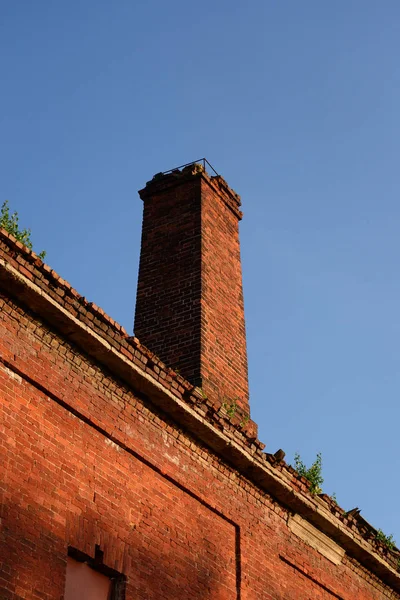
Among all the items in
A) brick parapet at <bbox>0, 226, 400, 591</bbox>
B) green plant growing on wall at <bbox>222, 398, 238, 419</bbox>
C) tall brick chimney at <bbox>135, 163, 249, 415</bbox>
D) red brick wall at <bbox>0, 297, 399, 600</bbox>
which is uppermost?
tall brick chimney at <bbox>135, 163, 249, 415</bbox>

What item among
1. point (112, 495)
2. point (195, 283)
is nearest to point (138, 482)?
point (112, 495)

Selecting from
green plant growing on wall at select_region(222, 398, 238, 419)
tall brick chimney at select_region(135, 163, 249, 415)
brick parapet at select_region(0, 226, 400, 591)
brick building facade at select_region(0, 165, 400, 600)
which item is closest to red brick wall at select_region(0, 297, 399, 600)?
brick building facade at select_region(0, 165, 400, 600)

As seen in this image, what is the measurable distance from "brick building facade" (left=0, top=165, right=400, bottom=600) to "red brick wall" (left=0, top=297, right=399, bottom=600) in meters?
0.02

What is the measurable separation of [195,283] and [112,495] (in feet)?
17.3

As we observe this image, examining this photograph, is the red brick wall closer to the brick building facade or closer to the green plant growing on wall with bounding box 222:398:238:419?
the brick building facade

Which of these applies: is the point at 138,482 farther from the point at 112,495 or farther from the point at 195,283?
the point at 195,283

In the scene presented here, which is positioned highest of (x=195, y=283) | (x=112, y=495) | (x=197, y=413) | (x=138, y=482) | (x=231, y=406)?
(x=195, y=283)

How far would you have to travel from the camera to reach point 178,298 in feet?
43.6

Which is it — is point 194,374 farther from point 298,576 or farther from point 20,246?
point 20,246

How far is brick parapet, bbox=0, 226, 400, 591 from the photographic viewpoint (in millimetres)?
8297

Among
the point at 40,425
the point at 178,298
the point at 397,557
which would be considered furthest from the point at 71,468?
the point at 397,557

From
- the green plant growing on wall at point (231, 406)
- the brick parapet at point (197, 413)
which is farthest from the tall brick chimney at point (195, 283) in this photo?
the brick parapet at point (197, 413)

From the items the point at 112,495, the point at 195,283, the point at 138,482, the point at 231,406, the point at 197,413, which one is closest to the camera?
the point at 112,495

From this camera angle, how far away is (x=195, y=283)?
13.3 m
